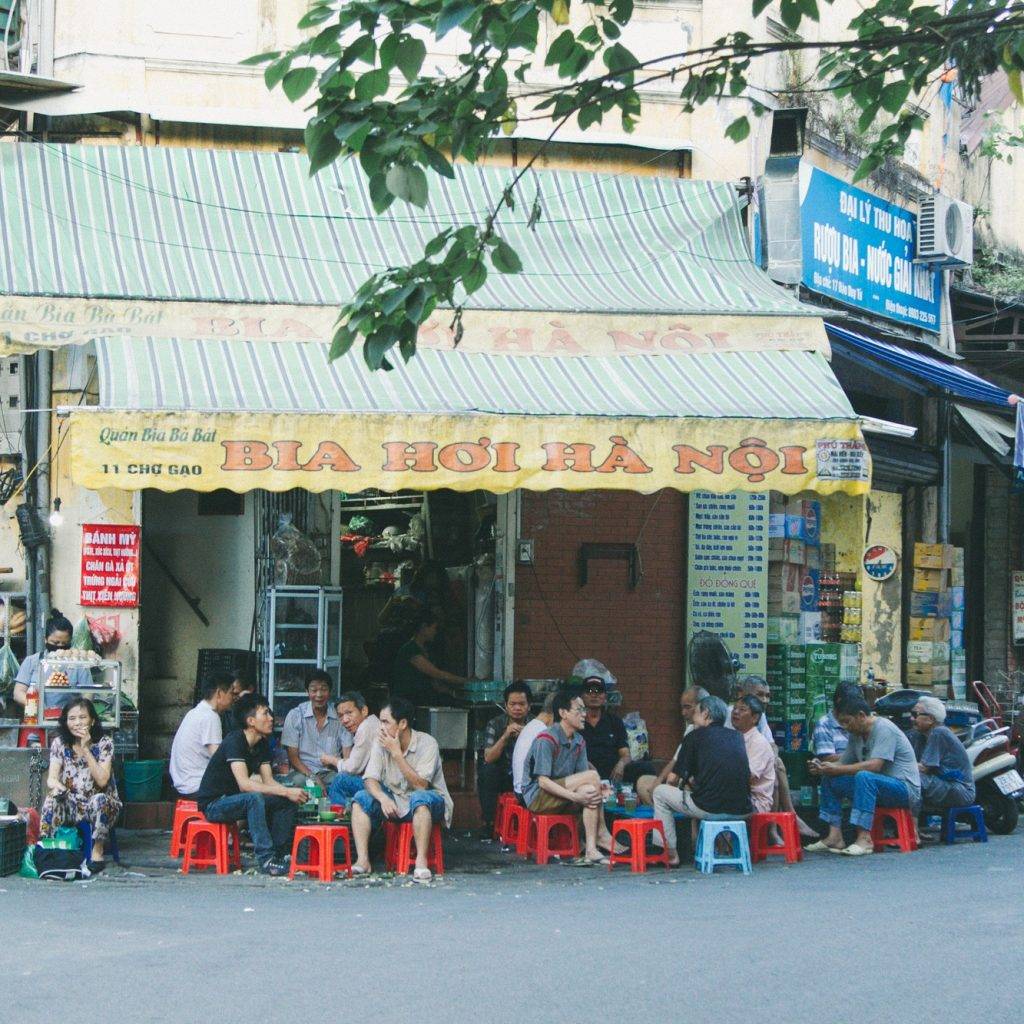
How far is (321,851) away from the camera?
10.2m

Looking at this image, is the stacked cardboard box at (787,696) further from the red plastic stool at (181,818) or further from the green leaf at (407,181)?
the green leaf at (407,181)

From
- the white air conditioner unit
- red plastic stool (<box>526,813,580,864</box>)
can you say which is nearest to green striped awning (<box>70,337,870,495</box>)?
red plastic stool (<box>526,813,580,864</box>)

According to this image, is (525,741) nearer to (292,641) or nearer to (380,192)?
(292,641)

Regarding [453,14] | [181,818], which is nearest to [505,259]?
[453,14]

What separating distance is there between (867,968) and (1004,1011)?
0.86m

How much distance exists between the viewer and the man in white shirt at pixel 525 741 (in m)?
11.5

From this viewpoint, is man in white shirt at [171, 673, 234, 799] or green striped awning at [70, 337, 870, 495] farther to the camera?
man in white shirt at [171, 673, 234, 799]

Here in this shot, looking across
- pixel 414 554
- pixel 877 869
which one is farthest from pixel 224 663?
pixel 877 869

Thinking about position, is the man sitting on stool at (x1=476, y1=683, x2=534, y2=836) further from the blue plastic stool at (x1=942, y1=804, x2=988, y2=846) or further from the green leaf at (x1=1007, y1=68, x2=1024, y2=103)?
the green leaf at (x1=1007, y1=68, x2=1024, y2=103)

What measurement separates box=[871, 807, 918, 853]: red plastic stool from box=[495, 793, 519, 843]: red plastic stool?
2.54m

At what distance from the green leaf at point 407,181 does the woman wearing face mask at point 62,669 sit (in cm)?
624

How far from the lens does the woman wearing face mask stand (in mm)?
11734

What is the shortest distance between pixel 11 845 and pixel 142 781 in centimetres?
222

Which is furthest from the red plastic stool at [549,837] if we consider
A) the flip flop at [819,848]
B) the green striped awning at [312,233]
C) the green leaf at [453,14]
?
the green leaf at [453,14]
